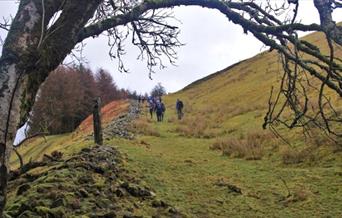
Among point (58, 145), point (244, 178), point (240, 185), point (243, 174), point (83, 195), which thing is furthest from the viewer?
point (58, 145)

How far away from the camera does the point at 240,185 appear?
12.2 m

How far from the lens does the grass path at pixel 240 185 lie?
993 centimetres

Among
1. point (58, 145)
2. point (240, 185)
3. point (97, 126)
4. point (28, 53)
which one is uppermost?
point (28, 53)

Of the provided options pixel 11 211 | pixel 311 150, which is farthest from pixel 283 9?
pixel 311 150

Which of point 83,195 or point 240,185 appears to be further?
point 240,185

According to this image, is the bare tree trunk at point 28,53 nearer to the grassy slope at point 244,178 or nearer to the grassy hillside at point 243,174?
the grassy hillside at point 243,174

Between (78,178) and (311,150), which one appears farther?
(311,150)

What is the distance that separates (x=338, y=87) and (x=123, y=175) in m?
7.45

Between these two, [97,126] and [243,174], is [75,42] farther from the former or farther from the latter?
[97,126]

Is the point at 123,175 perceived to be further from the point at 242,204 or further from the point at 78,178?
the point at 242,204

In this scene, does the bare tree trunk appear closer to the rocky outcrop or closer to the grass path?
the rocky outcrop

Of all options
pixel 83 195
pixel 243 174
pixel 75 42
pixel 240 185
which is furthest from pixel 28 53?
pixel 243 174

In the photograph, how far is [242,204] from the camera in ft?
33.9

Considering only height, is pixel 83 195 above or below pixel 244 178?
above
